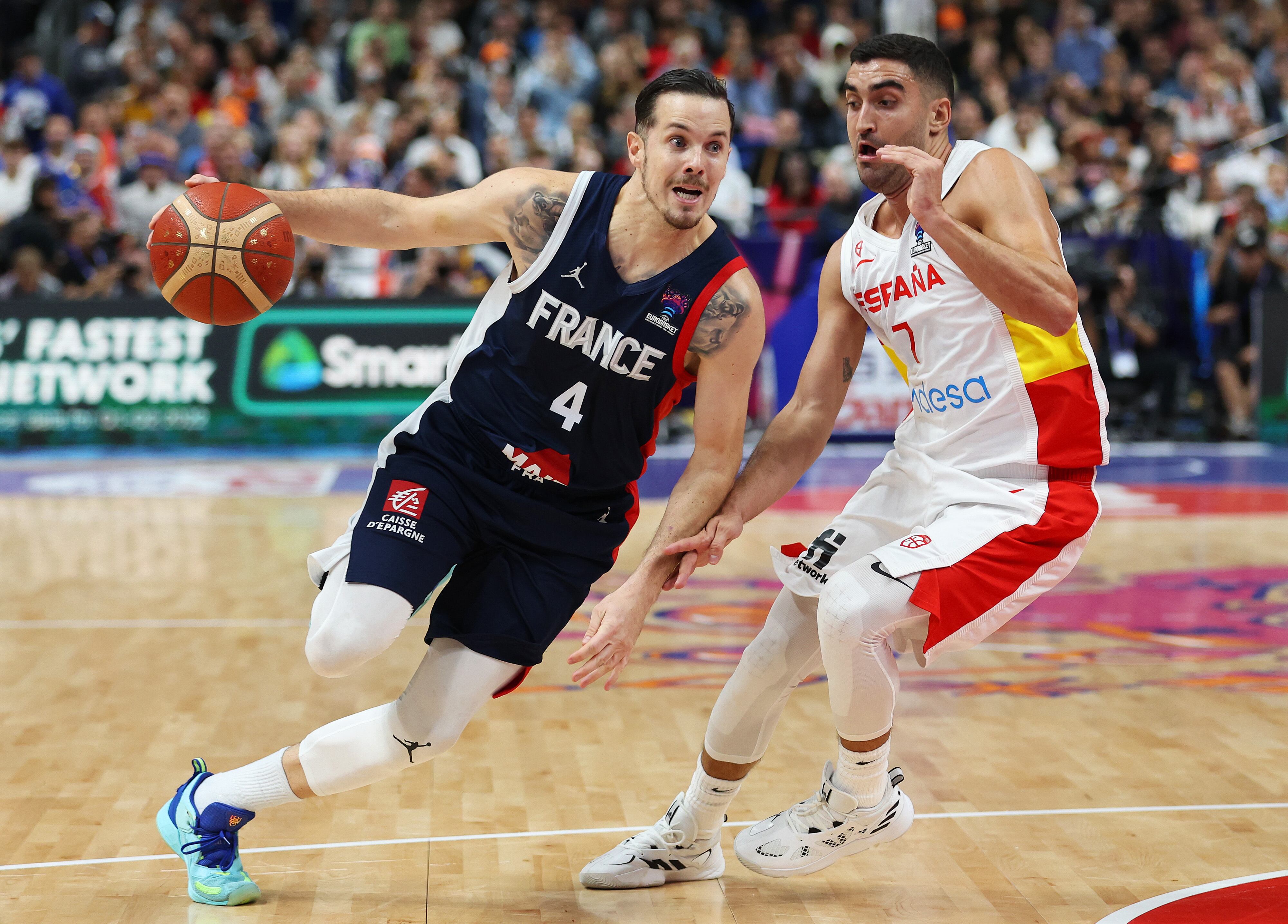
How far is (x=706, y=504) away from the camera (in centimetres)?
374

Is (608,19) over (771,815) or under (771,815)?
over

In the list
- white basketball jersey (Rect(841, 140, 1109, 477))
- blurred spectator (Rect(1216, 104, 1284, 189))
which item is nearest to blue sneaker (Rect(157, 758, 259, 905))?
white basketball jersey (Rect(841, 140, 1109, 477))

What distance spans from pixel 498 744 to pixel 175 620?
2630 millimetres

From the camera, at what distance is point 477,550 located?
3.94 m

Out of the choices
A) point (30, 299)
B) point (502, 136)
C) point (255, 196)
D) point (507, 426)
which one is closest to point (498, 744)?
point (507, 426)

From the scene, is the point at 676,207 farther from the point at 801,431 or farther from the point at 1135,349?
the point at 1135,349

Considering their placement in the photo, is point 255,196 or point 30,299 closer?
point 255,196

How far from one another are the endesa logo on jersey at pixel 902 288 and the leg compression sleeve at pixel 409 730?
143 cm

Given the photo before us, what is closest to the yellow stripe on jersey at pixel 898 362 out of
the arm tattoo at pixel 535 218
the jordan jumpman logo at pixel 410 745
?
the arm tattoo at pixel 535 218

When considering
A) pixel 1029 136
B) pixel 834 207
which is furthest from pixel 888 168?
pixel 1029 136

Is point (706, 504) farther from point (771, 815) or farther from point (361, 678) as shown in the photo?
point (361, 678)

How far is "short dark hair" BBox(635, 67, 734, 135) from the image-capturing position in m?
3.71

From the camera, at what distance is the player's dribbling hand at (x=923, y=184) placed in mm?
3467

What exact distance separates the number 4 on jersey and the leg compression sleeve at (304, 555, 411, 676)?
65cm
